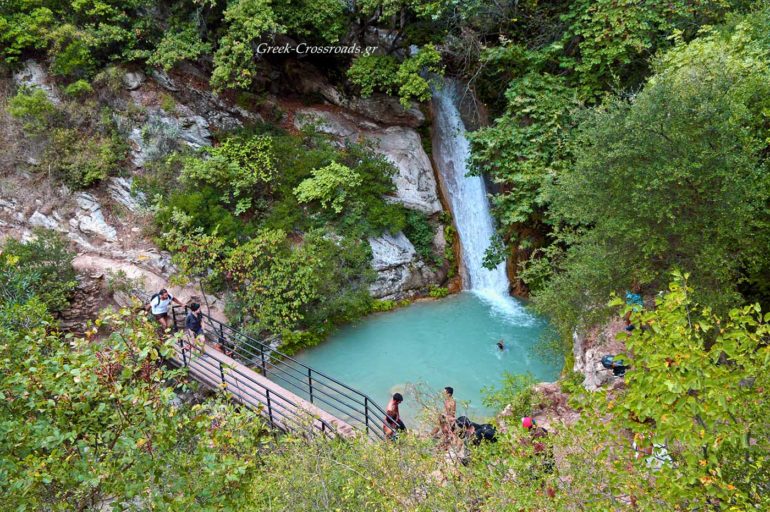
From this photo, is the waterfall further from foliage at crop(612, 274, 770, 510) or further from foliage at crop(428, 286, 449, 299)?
foliage at crop(612, 274, 770, 510)

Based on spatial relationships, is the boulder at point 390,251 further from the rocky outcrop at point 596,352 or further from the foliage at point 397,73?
the rocky outcrop at point 596,352

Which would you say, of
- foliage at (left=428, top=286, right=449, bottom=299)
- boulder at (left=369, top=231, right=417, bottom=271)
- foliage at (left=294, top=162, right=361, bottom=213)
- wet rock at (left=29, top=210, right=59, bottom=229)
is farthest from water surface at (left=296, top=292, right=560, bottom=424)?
wet rock at (left=29, top=210, right=59, bottom=229)

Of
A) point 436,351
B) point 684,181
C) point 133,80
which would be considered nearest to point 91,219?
point 133,80

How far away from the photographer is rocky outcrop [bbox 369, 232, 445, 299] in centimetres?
1393

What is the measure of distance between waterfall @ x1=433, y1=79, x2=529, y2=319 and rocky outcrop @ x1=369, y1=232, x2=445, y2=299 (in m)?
1.47

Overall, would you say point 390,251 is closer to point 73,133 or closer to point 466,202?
point 466,202

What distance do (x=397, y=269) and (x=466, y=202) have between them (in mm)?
3661

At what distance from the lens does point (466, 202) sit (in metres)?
15.8

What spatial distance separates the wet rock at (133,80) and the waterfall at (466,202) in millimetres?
9590

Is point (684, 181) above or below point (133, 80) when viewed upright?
below

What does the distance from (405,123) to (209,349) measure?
981 cm

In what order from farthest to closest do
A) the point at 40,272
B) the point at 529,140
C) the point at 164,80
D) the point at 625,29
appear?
the point at 164,80 → the point at 529,140 → the point at 625,29 → the point at 40,272

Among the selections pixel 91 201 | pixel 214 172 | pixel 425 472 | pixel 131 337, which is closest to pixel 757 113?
pixel 425 472

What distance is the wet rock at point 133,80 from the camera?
13539 millimetres
